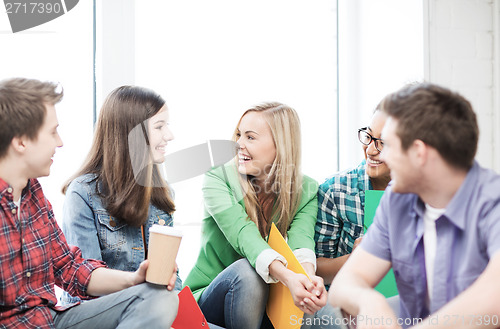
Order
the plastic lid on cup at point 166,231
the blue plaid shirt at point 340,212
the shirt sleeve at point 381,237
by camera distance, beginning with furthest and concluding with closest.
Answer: the blue plaid shirt at point 340,212 → the plastic lid on cup at point 166,231 → the shirt sleeve at point 381,237

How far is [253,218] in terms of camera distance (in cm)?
156

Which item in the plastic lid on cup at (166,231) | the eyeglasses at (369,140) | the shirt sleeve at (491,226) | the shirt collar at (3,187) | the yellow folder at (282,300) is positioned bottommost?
the yellow folder at (282,300)

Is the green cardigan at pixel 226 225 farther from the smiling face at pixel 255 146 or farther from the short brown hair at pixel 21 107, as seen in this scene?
the short brown hair at pixel 21 107

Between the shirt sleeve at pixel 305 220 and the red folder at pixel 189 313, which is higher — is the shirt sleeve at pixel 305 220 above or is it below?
above

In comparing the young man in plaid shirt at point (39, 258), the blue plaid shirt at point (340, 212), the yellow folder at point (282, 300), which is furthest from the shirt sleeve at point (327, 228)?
the young man in plaid shirt at point (39, 258)

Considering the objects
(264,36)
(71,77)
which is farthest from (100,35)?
(264,36)

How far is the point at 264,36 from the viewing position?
2078 mm

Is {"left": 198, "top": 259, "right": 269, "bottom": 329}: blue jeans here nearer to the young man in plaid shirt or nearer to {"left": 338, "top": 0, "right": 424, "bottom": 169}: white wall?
the young man in plaid shirt

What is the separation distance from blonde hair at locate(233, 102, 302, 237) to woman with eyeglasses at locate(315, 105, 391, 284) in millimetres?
110

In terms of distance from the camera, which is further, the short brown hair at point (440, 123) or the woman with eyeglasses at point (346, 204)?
the woman with eyeglasses at point (346, 204)

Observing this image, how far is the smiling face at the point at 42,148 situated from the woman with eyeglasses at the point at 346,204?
0.88 m

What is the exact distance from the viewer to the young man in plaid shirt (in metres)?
1.05

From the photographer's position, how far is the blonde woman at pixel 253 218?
138 centimetres

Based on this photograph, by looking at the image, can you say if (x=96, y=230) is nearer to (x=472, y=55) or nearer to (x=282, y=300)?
(x=282, y=300)
